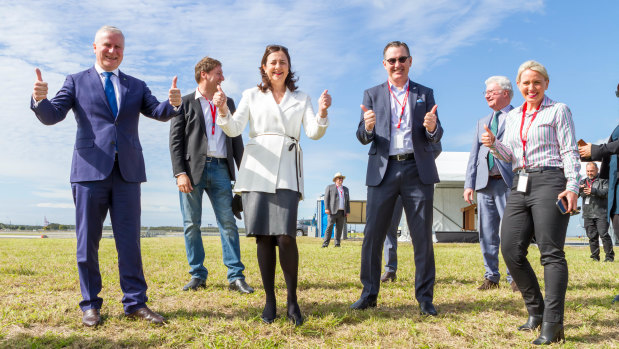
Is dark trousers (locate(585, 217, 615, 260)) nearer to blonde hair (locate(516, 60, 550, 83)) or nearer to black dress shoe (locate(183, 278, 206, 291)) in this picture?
blonde hair (locate(516, 60, 550, 83))

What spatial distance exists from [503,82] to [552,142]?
2.30 m

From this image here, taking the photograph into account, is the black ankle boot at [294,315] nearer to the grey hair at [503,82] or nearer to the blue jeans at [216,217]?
the blue jeans at [216,217]

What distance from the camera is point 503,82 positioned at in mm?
5281

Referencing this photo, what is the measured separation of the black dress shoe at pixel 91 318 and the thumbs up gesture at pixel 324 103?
225 centimetres

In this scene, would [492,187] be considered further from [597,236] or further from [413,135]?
[597,236]

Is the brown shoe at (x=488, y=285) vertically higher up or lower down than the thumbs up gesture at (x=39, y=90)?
lower down

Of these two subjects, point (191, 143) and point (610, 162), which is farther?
point (191, 143)

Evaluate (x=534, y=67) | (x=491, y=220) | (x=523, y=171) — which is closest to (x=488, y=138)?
(x=523, y=171)

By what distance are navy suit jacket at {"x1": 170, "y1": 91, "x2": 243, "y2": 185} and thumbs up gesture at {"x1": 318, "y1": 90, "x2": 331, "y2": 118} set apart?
5.92ft

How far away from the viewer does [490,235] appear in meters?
5.32

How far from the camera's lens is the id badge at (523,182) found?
3227mm

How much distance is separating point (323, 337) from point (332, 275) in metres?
2.86

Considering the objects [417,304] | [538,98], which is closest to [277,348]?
[417,304]

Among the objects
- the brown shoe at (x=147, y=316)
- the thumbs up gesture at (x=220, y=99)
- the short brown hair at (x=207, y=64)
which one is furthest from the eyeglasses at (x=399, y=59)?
the brown shoe at (x=147, y=316)
